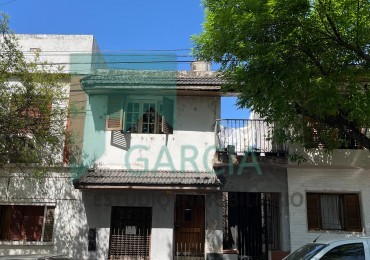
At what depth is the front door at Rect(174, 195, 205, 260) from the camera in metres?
13.5

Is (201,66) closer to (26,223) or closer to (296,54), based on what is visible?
(296,54)

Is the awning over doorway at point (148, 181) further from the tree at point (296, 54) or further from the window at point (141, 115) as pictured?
the tree at point (296, 54)

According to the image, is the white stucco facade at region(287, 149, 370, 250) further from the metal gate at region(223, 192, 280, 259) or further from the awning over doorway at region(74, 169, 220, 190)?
the awning over doorway at region(74, 169, 220, 190)

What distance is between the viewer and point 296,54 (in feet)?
31.7

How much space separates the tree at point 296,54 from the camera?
29.8 feet

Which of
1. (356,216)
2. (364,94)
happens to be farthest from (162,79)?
(356,216)

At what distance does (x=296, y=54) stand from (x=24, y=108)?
757cm

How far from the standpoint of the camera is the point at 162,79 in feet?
46.4

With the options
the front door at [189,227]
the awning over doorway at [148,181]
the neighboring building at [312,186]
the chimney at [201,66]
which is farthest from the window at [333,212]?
the chimney at [201,66]

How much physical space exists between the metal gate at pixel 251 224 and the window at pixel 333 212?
49.0 inches

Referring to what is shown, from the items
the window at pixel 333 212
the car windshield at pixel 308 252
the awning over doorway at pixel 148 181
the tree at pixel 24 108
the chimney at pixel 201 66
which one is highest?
the chimney at pixel 201 66

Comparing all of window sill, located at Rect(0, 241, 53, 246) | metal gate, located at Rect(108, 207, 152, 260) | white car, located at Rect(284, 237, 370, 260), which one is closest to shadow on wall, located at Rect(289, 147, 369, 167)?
metal gate, located at Rect(108, 207, 152, 260)

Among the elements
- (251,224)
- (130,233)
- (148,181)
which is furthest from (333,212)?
(130,233)

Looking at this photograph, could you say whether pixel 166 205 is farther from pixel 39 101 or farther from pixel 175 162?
pixel 39 101
